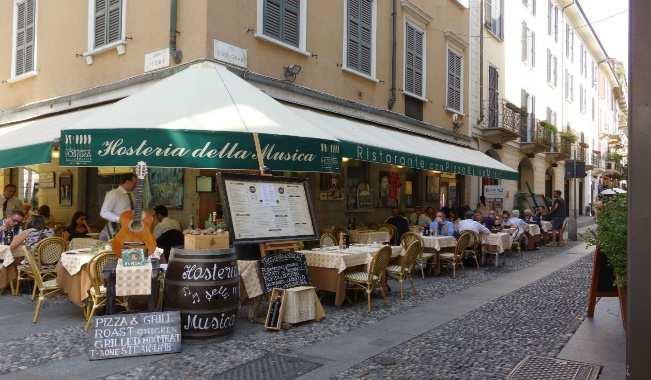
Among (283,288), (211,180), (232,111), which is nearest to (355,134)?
(211,180)

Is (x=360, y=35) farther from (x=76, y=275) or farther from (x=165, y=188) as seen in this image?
(x=76, y=275)

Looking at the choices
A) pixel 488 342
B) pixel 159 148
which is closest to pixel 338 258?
pixel 488 342

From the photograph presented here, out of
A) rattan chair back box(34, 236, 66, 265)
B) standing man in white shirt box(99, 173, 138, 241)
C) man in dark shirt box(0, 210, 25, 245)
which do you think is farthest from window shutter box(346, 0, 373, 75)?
man in dark shirt box(0, 210, 25, 245)

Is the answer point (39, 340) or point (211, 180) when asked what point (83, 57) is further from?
point (39, 340)

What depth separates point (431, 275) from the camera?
415 inches

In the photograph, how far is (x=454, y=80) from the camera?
17.5 m

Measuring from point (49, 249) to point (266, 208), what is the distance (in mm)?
3484

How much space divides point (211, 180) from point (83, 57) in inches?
171

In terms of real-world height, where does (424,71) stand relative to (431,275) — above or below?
above

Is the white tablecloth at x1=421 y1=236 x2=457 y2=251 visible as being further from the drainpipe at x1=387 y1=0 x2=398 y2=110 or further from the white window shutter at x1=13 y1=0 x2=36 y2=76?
the white window shutter at x1=13 y1=0 x2=36 y2=76

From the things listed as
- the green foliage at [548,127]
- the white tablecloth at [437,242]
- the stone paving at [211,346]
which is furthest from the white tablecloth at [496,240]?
the green foliage at [548,127]

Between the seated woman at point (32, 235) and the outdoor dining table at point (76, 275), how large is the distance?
1.32 meters

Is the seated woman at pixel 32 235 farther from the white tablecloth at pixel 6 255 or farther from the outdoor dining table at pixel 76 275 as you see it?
the outdoor dining table at pixel 76 275

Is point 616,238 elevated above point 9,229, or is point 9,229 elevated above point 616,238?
point 616,238
